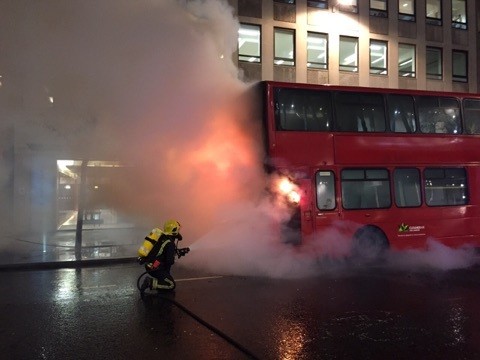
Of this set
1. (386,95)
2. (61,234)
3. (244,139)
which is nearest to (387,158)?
(386,95)

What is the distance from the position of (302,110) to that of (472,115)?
401 centimetres

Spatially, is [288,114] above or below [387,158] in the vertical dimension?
above

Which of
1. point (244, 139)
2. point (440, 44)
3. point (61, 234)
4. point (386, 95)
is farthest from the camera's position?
point (440, 44)

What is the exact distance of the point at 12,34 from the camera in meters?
6.80

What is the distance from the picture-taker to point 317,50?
17.8 metres

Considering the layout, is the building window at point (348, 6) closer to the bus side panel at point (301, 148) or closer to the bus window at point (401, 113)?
the bus window at point (401, 113)

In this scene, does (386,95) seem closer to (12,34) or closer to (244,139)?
(244,139)

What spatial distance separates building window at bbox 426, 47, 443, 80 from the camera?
777 inches

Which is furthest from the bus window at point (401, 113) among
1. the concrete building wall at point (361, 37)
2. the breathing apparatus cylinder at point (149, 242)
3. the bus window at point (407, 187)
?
the concrete building wall at point (361, 37)

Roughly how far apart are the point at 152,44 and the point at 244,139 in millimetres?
2343

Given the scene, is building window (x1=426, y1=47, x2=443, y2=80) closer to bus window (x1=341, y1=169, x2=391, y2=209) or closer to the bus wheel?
bus window (x1=341, y1=169, x2=391, y2=209)

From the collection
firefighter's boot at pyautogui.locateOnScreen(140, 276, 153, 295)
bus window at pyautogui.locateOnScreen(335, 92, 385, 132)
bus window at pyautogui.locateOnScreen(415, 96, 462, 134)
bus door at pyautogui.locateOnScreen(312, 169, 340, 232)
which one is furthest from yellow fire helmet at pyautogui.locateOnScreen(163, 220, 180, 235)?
bus window at pyautogui.locateOnScreen(415, 96, 462, 134)

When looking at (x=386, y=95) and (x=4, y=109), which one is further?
(x=386, y=95)

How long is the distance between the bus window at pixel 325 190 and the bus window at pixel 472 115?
11.1 ft
